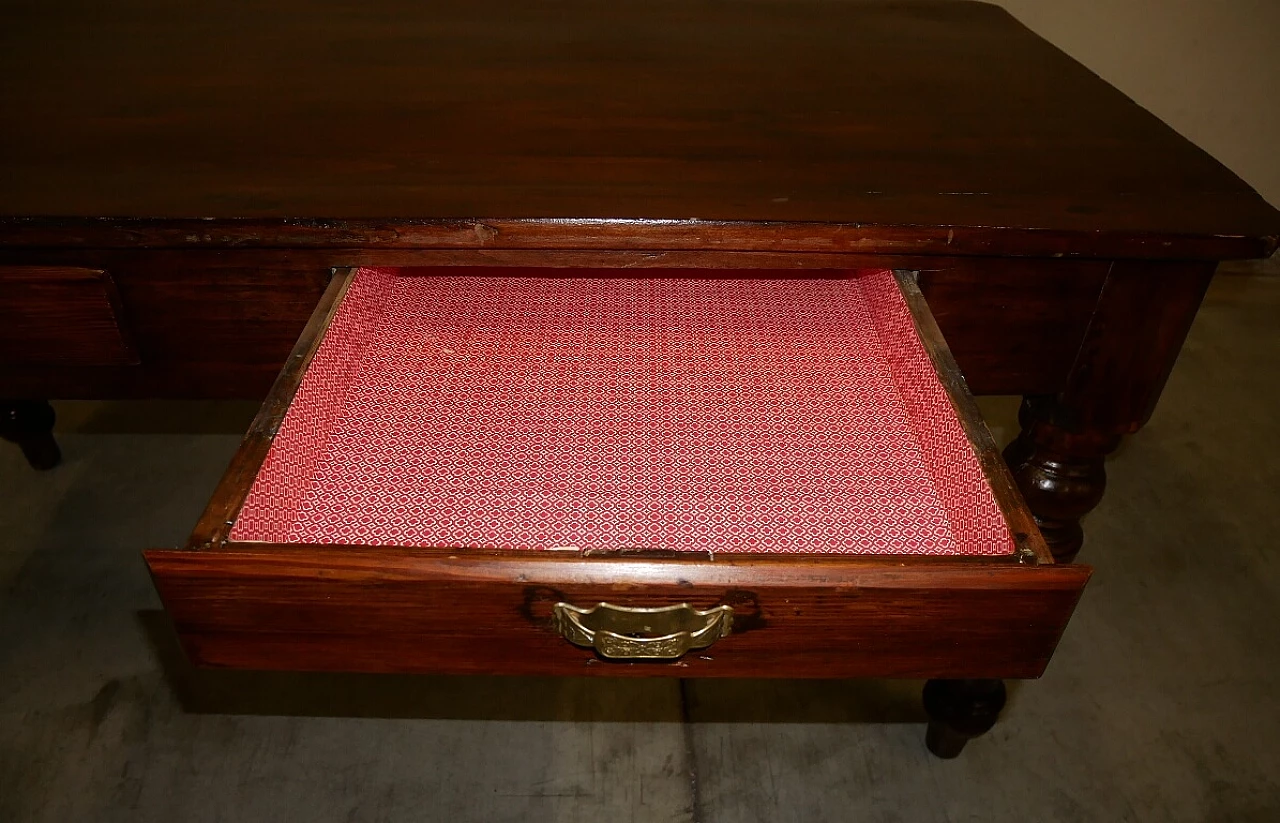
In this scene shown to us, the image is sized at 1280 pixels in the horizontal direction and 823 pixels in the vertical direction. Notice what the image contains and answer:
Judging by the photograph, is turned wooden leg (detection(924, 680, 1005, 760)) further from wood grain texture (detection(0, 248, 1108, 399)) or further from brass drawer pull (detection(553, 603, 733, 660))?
brass drawer pull (detection(553, 603, 733, 660))

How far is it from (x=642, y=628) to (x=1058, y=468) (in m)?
0.50

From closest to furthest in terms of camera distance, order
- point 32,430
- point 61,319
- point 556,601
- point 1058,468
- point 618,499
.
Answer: point 556,601 → point 618,499 → point 61,319 → point 1058,468 → point 32,430

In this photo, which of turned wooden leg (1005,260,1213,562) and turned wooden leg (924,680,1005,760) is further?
turned wooden leg (924,680,1005,760)

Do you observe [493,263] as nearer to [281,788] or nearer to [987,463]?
[987,463]

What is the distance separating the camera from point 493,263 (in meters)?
0.62

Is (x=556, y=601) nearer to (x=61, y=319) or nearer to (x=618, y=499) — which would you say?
(x=618, y=499)

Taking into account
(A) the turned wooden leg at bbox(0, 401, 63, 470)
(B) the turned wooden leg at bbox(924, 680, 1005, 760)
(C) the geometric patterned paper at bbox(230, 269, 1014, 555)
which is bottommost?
(A) the turned wooden leg at bbox(0, 401, 63, 470)

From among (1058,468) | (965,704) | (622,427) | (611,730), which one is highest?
(622,427)

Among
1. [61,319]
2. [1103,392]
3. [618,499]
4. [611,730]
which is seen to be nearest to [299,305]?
[61,319]

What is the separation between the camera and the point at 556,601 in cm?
44
